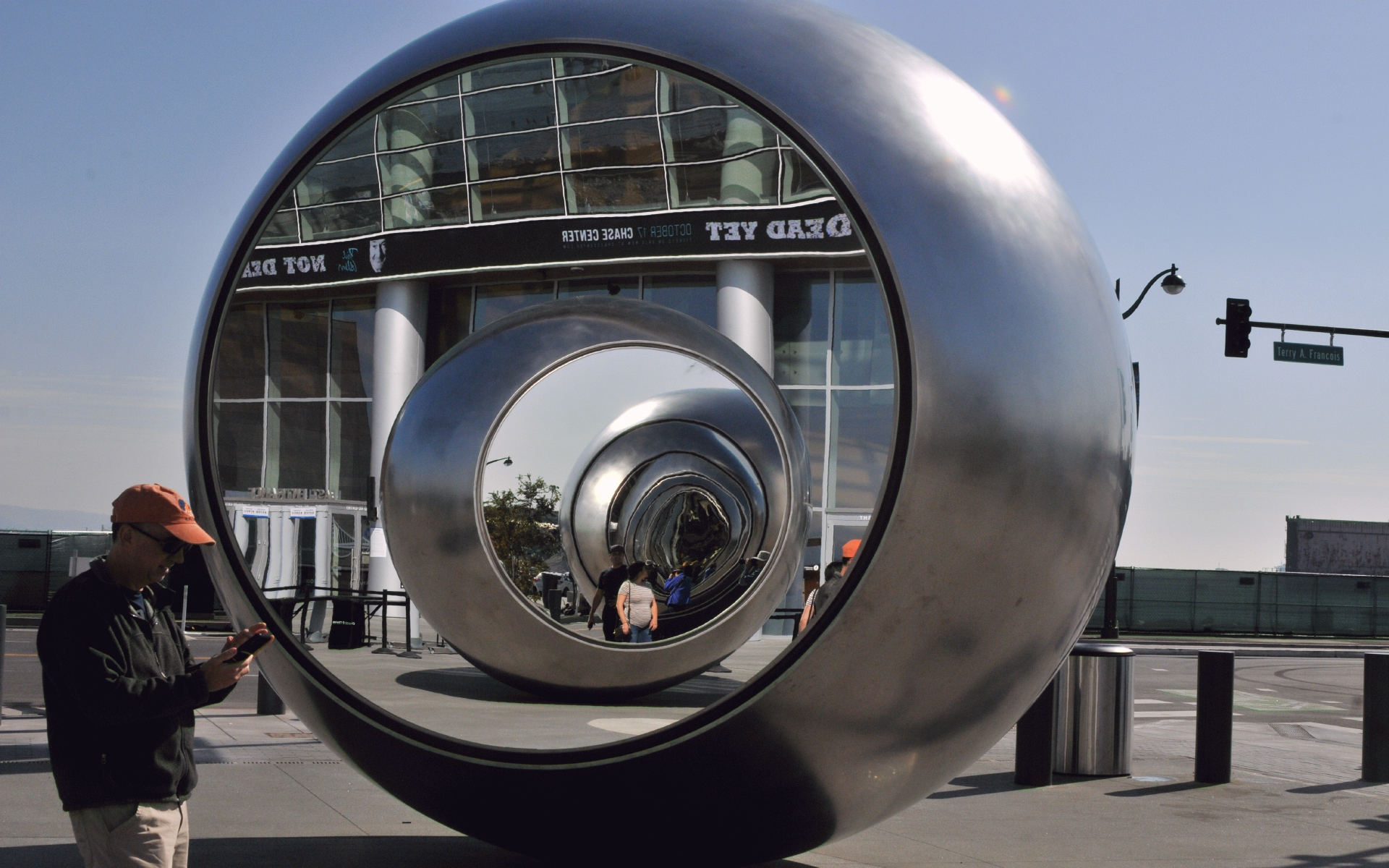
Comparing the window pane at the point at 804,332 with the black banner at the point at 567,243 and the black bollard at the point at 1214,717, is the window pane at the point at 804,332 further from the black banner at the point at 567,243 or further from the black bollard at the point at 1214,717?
the black bollard at the point at 1214,717

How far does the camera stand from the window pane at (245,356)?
26094 millimetres

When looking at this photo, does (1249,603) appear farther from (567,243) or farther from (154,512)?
(154,512)

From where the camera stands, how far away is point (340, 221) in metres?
21.2

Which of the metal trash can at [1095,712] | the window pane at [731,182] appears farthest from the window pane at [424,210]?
the metal trash can at [1095,712]

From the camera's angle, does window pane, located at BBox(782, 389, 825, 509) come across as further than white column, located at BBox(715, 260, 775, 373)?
Yes

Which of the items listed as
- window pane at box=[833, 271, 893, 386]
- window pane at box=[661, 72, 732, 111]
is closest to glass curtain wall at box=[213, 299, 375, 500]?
window pane at box=[661, 72, 732, 111]

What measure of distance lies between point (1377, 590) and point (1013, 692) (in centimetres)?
3358

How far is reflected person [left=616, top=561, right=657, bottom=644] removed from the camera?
9016 mm

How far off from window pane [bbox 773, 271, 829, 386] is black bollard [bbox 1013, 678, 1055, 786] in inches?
515

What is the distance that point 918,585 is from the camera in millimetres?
3291

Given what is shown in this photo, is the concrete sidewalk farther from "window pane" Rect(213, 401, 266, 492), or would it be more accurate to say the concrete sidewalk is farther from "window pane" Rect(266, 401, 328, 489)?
"window pane" Rect(213, 401, 266, 492)

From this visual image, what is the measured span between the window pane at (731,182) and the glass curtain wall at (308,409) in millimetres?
6745

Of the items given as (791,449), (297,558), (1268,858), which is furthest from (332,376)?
(1268,858)

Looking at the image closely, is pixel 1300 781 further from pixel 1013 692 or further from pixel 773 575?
pixel 1013 692
